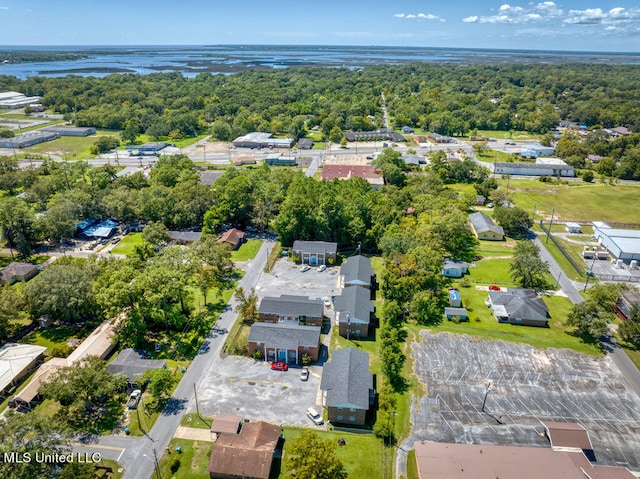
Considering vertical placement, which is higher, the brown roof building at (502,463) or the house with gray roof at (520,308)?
the brown roof building at (502,463)

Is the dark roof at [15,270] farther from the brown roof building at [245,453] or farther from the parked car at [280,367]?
the brown roof building at [245,453]

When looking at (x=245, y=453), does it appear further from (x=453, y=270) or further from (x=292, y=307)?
(x=453, y=270)

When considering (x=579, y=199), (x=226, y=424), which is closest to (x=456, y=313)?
(x=226, y=424)

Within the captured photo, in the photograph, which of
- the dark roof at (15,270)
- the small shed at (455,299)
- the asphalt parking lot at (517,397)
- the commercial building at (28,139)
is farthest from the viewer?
the commercial building at (28,139)

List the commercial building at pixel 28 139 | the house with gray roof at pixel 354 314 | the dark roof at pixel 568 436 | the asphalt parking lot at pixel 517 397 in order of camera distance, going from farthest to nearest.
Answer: the commercial building at pixel 28 139, the house with gray roof at pixel 354 314, the asphalt parking lot at pixel 517 397, the dark roof at pixel 568 436

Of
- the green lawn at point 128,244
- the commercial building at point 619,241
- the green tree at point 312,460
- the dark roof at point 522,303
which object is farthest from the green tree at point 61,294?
the commercial building at point 619,241

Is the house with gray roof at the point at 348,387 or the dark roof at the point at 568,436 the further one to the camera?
the house with gray roof at the point at 348,387

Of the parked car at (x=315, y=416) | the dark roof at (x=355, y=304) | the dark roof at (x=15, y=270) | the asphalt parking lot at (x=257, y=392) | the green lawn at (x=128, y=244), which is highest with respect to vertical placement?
the dark roof at (x=355, y=304)
